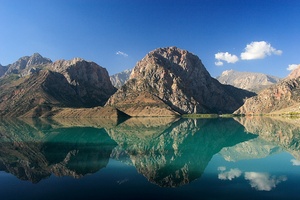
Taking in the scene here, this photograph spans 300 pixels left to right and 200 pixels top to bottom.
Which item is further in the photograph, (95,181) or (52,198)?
(95,181)

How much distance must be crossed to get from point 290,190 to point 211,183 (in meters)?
9.17

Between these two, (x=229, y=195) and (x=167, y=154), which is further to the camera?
(x=167, y=154)

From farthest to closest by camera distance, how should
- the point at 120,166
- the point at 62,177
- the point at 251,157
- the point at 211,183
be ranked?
the point at 251,157
the point at 120,166
the point at 62,177
the point at 211,183

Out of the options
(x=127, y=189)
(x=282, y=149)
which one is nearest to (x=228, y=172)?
(x=127, y=189)

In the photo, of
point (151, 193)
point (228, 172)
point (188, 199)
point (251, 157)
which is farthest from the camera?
point (251, 157)

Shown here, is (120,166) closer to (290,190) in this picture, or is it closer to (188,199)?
(188,199)

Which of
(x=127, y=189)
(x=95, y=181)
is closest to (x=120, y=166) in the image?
(x=95, y=181)

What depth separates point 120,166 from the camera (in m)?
46.4

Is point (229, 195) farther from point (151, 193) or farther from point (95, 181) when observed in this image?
point (95, 181)

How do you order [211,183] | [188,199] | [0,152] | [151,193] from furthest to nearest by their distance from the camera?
1. [0,152]
2. [211,183]
3. [151,193]
4. [188,199]

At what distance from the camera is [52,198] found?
29.2 meters

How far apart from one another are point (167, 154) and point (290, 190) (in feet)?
95.0

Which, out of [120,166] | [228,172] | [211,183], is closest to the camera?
[211,183]

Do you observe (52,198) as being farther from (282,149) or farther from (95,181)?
(282,149)
